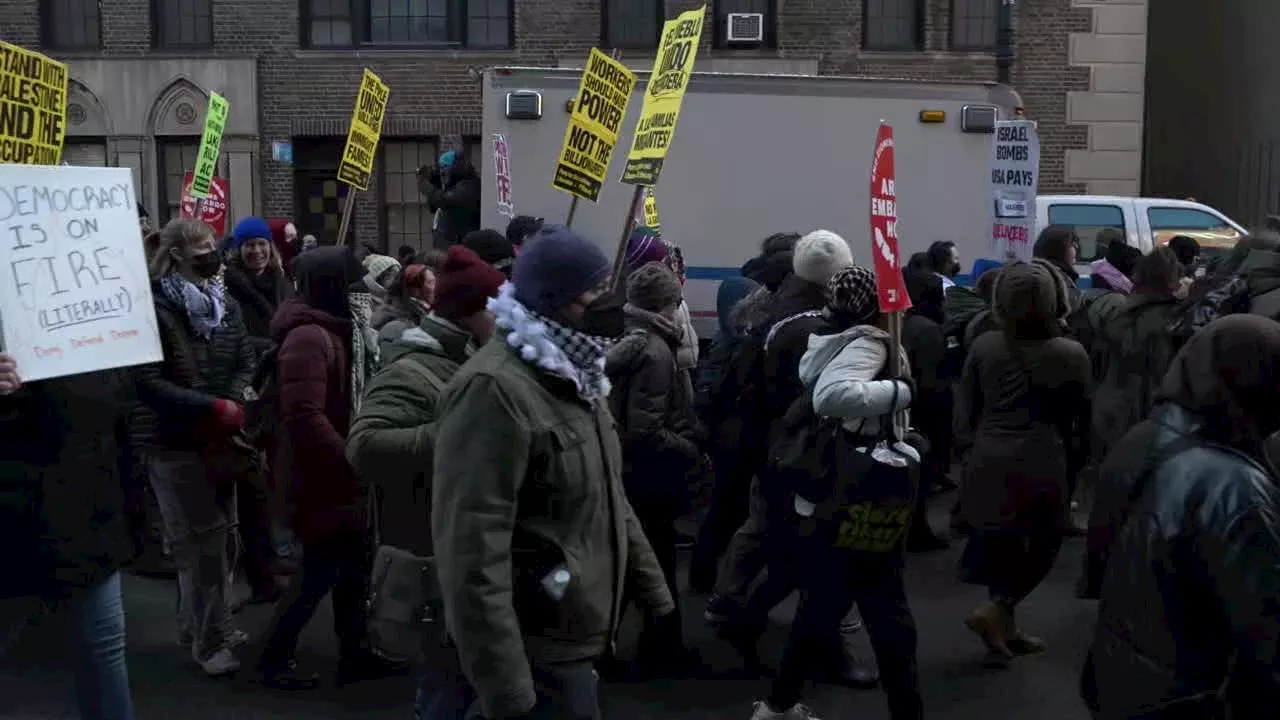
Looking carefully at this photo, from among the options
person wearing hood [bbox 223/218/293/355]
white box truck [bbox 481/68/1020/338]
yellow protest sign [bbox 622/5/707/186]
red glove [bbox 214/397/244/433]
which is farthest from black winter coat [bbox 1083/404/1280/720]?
white box truck [bbox 481/68/1020/338]

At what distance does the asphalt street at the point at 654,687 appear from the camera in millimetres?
5988

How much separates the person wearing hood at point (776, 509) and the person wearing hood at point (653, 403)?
316 millimetres

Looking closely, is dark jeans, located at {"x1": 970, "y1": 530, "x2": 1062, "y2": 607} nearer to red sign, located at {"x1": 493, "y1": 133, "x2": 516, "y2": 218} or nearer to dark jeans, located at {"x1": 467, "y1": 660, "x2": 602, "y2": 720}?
dark jeans, located at {"x1": 467, "y1": 660, "x2": 602, "y2": 720}

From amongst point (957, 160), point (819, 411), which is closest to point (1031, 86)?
point (957, 160)

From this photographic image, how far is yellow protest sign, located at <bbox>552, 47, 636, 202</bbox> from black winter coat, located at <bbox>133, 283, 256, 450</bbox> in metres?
2.07

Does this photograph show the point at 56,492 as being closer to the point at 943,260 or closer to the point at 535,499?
the point at 535,499

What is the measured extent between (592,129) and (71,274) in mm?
3718

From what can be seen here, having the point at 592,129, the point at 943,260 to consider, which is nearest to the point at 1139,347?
the point at 943,260

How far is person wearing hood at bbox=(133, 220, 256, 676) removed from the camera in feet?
20.2

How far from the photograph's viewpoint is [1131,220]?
14.1 m

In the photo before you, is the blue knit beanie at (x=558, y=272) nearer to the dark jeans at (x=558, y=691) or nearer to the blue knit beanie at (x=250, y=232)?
the dark jeans at (x=558, y=691)

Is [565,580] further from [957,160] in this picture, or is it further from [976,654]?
[957,160]

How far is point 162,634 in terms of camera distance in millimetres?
7141

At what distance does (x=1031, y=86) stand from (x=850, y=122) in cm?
973
